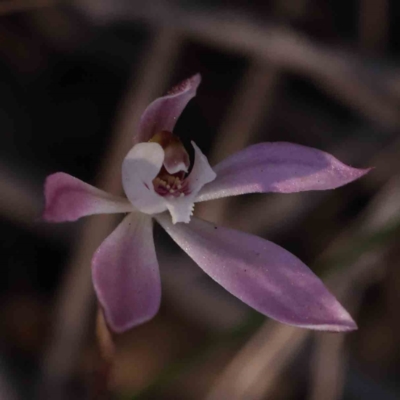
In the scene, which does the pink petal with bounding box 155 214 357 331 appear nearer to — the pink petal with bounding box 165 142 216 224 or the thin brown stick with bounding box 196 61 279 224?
the pink petal with bounding box 165 142 216 224

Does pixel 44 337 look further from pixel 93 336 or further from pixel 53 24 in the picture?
pixel 53 24

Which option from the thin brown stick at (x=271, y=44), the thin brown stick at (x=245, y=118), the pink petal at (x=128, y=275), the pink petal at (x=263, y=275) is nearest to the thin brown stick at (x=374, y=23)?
the thin brown stick at (x=271, y=44)

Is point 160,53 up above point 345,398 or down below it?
above

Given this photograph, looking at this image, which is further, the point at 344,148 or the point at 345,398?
Result: the point at 344,148

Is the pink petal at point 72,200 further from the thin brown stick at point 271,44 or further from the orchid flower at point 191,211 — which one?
the thin brown stick at point 271,44

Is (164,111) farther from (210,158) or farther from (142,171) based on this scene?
(210,158)

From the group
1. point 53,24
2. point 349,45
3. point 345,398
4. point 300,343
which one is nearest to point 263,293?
point 300,343

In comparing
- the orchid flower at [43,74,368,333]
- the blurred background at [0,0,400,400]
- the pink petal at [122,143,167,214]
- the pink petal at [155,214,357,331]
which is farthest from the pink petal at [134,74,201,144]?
the blurred background at [0,0,400,400]

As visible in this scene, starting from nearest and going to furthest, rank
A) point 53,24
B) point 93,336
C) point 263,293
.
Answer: point 263,293, point 93,336, point 53,24
